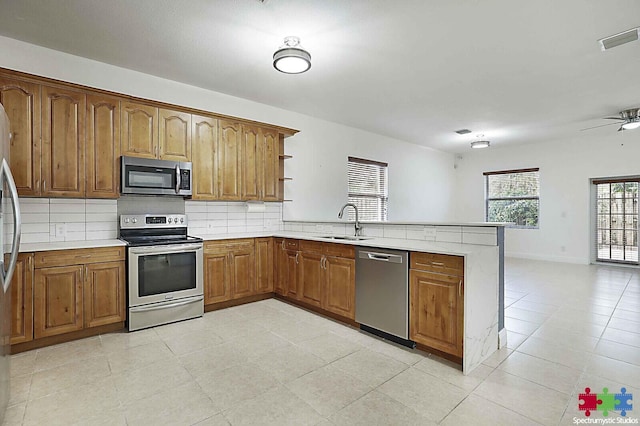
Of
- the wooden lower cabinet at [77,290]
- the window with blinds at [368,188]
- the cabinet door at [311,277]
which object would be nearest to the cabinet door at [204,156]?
the wooden lower cabinet at [77,290]

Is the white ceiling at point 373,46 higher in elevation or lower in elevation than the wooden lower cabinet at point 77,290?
higher

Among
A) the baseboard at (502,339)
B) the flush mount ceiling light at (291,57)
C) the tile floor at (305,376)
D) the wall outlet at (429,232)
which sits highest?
the flush mount ceiling light at (291,57)

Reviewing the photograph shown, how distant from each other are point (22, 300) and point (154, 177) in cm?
157

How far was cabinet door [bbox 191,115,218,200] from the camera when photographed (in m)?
3.92

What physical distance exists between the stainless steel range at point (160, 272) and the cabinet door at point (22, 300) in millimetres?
727

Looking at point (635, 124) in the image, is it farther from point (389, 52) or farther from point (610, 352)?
point (389, 52)

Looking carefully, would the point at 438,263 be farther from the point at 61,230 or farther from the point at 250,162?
the point at 61,230

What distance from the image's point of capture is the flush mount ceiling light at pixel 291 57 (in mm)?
2867

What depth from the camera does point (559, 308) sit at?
3912 mm

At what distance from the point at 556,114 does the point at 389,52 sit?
12.3 feet

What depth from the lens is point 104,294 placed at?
3092mm

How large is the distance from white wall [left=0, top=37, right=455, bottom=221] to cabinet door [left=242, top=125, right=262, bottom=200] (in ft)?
1.51

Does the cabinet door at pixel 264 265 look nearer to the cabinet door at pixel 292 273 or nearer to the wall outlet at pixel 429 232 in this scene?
the cabinet door at pixel 292 273

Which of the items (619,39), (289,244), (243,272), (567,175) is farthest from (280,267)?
(567,175)
